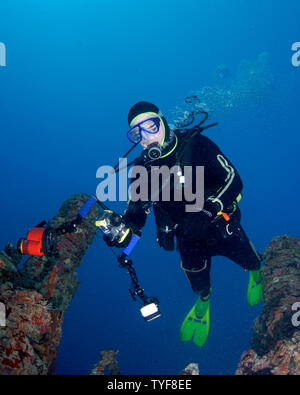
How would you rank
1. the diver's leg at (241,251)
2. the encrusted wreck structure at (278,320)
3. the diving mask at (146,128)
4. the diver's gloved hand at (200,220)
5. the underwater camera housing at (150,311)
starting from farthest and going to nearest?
the diver's leg at (241,251), the diving mask at (146,128), the diver's gloved hand at (200,220), the underwater camera housing at (150,311), the encrusted wreck structure at (278,320)

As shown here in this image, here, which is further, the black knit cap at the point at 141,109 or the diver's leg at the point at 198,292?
the diver's leg at the point at 198,292

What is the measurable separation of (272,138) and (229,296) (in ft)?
168

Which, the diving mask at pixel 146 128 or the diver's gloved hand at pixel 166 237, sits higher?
the diving mask at pixel 146 128

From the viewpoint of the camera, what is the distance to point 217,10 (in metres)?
73.9

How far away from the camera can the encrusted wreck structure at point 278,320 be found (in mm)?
2629

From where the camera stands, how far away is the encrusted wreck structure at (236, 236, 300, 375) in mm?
2629

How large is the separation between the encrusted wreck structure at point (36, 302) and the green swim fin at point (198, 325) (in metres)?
3.03

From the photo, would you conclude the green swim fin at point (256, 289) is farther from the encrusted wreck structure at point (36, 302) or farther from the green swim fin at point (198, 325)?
the encrusted wreck structure at point (36, 302)

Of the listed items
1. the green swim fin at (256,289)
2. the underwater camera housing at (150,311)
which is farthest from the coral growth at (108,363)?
the green swim fin at (256,289)

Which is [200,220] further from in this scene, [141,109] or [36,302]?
[36,302]

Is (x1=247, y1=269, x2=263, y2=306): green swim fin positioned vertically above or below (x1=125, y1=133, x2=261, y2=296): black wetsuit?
below

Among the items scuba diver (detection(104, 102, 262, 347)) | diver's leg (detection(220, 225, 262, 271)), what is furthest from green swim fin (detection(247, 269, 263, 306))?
scuba diver (detection(104, 102, 262, 347))

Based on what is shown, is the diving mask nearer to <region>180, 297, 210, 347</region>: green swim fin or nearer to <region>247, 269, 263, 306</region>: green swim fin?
<region>247, 269, 263, 306</region>: green swim fin
